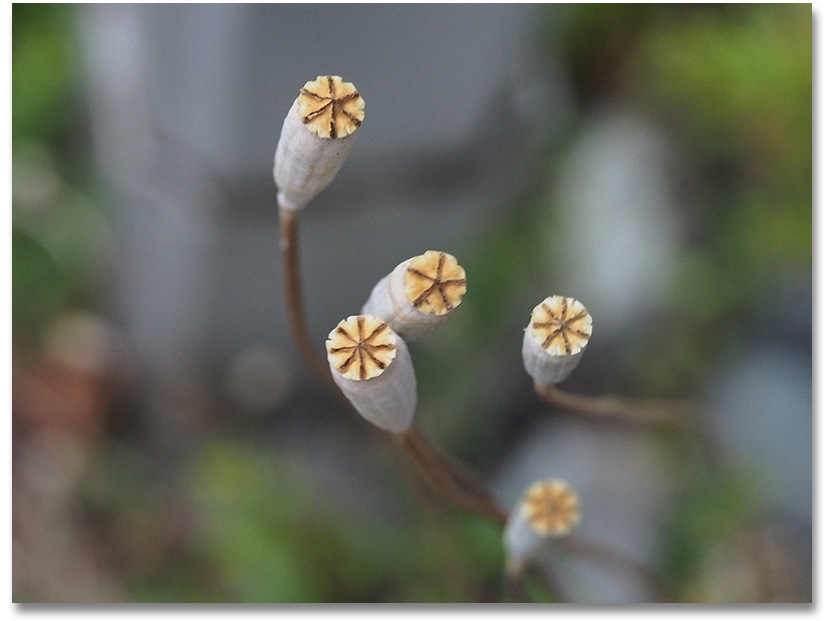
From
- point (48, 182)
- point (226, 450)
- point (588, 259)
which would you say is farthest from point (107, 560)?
point (588, 259)

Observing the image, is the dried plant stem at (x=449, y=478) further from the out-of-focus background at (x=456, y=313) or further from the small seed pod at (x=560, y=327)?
the out-of-focus background at (x=456, y=313)

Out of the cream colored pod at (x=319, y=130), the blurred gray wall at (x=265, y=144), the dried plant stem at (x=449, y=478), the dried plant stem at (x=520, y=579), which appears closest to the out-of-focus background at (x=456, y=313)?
the blurred gray wall at (x=265, y=144)

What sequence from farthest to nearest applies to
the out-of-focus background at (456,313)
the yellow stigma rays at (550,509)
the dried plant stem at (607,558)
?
1. the out-of-focus background at (456,313)
2. the dried plant stem at (607,558)
3. the yellow stigma rays at (550,509)

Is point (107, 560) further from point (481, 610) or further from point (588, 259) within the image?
point (588, 259)

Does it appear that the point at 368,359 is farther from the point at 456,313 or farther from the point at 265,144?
the point at 456,313

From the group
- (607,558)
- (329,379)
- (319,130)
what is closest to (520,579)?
(607,558)

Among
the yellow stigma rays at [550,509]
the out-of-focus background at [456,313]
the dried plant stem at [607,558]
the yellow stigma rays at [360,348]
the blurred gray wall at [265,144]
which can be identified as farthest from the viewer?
the out-of-focus background at [456,313]
